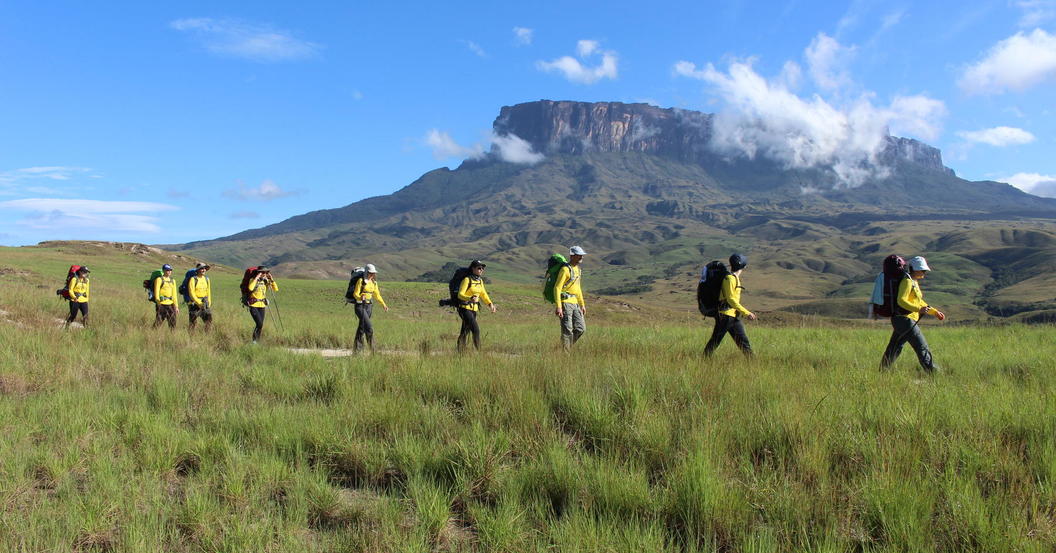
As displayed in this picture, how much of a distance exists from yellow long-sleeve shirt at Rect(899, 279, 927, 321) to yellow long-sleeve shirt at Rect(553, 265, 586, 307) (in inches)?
182

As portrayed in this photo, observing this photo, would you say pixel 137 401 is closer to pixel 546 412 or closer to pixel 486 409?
pixel 486 409

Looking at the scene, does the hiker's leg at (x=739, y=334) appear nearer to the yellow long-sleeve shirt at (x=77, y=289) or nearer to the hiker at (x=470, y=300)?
the hiker at (x=470, y=300)

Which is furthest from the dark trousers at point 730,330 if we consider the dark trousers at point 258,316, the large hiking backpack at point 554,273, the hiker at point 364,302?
the dark trousers at point 258,316

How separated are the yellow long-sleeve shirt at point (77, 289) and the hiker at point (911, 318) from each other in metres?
16.0

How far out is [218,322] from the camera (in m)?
15.2

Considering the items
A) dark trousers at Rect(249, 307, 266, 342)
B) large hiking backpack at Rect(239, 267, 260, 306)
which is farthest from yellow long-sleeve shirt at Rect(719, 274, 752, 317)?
large hiking backpack at Rect(239, 267, 260, 306)

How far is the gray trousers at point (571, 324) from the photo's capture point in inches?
404

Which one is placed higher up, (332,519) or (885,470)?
(885,470)

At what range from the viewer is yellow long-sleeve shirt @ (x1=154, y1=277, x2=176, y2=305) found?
44.7 feet

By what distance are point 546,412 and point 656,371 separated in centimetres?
182

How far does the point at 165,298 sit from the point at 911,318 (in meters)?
14.7

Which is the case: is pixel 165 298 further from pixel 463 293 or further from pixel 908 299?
pixel 908 299

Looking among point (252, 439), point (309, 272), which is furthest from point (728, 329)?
point (309, 272)

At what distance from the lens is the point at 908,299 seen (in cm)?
809
